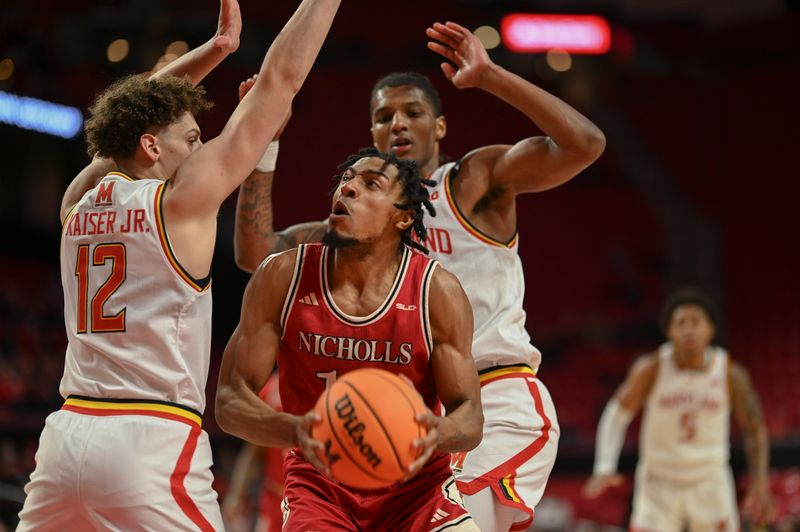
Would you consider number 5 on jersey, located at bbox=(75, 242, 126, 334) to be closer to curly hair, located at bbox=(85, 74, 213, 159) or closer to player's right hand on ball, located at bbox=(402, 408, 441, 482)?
curly hair, located at bbox=(85, 74, 213, 159)

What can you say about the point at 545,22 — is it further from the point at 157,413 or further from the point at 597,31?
the point at 157,413

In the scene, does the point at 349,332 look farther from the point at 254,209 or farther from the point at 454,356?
the point at 254,209

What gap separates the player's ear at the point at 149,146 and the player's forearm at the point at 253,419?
2.98ft

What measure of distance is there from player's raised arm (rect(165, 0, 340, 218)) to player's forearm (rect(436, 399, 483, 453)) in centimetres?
113

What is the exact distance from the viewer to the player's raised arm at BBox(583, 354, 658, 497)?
857 cm

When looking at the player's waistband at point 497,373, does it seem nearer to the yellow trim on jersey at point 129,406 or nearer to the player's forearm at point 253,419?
the player's forearm at point 253,419

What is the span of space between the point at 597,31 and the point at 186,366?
13.4 meters

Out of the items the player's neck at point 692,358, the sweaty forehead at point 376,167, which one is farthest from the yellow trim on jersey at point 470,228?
the player's neck at point 692,358

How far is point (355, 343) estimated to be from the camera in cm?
414

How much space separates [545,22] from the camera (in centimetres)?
1623

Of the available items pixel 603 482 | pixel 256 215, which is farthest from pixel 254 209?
pixel 603 482

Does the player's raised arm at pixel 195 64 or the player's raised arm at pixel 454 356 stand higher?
the player's raised arm at pixel 195 64

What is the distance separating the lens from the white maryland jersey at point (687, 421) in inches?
364

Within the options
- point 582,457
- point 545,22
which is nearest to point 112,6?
point 545,22
